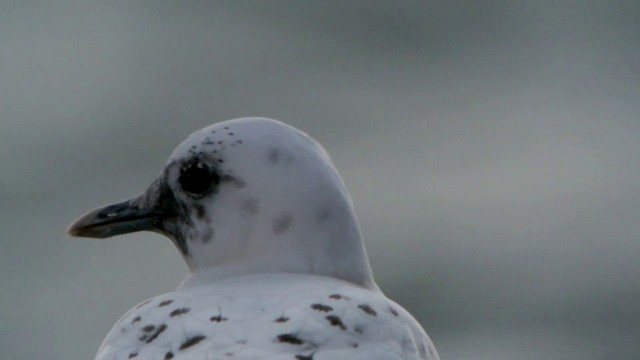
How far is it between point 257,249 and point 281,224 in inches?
4.3

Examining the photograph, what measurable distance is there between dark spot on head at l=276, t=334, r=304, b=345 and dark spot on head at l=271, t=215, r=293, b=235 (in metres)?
0.87

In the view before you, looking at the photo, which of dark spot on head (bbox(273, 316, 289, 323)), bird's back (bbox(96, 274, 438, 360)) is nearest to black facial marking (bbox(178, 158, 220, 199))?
bird's back (bbox(96, 274, 438, 360))

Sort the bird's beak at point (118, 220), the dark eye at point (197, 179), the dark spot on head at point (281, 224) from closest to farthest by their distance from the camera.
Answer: the dark spot on head at point (281, 224) → the dark eye at point (197, 179) → the bird's beak at point (118, 220)

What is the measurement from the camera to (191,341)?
21.6 ft

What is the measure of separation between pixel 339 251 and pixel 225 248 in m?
0.36

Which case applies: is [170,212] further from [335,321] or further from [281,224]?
[335,321]

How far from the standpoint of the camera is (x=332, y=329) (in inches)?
263

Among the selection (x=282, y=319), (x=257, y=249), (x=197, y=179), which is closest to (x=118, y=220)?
(x=197, y=179)

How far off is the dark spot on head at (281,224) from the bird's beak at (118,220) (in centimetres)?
52

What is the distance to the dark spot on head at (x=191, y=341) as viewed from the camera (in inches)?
258

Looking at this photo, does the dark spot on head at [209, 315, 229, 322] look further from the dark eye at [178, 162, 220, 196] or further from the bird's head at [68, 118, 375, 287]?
the dark eye at [178, 162, 220, 196]

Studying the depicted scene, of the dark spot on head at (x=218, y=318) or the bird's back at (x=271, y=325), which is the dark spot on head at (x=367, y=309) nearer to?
the bird's back at (x=271, y=325)

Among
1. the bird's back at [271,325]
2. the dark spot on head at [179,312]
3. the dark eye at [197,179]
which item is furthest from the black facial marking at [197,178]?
the dark spot on head at [179,312]

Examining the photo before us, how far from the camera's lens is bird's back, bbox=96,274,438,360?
6.49m
